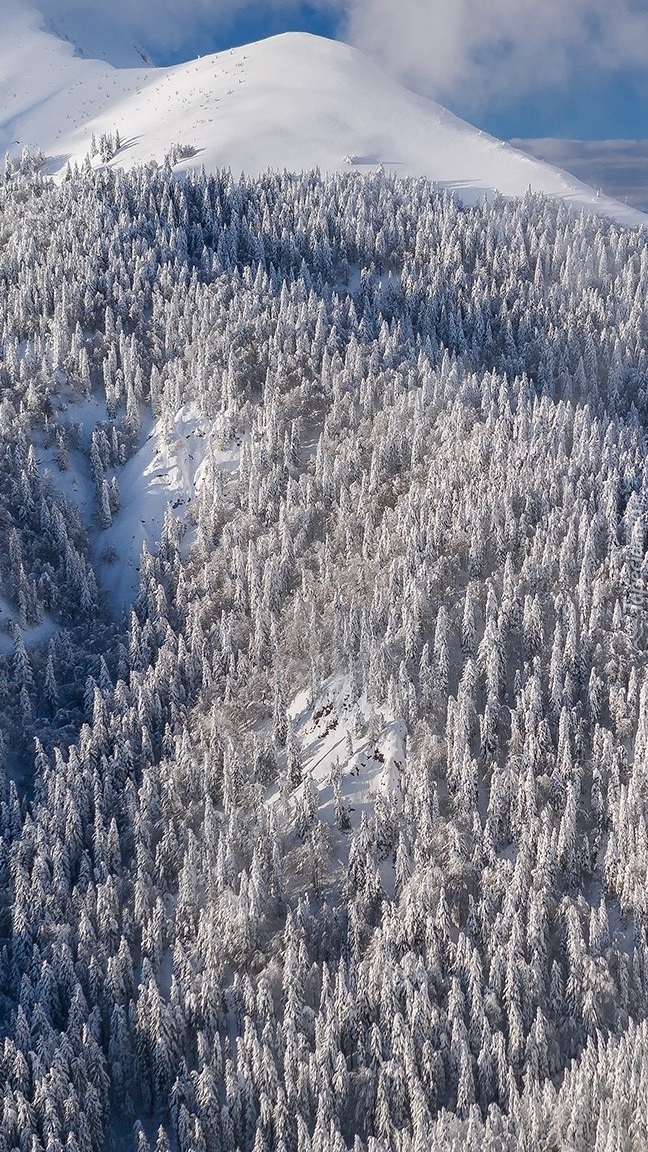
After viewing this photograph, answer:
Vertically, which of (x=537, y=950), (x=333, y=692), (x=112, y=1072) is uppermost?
(x=333, y=692)

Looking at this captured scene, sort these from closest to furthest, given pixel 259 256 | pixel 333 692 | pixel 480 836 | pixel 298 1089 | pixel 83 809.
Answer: pixel 298 1089 < pixel 480 836 < pixel 83 809 < pixel 333 692 < pixel 259 256

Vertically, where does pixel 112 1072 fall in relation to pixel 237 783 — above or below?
below

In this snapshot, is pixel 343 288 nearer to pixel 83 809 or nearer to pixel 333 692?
pixel 333 692

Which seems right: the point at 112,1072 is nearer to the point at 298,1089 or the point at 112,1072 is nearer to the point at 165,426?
the point at 298,1089

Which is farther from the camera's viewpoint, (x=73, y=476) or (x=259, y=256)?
(x=259, y=256)

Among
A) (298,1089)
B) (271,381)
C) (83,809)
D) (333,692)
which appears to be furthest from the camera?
(271,381)

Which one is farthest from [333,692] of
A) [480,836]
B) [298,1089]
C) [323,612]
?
[298,1089]
